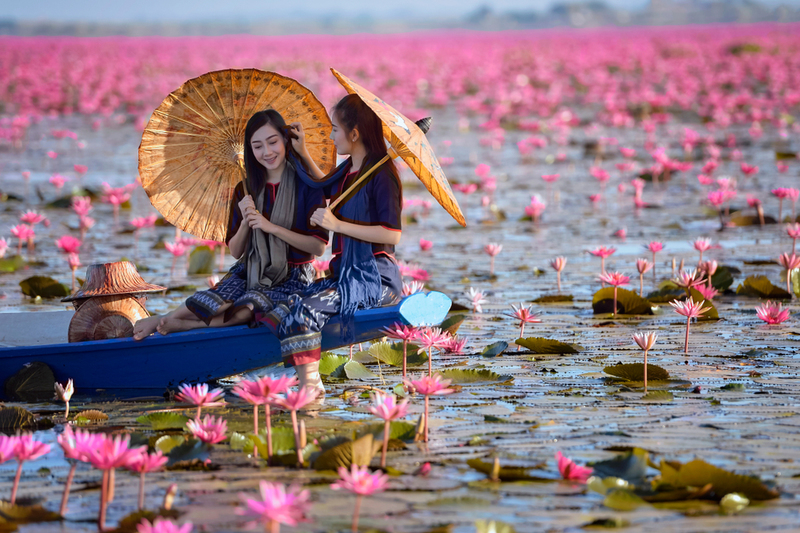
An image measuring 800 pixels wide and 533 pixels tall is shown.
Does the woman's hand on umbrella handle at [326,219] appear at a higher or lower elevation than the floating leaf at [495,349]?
higher

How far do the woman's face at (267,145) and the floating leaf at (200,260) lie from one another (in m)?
3.04

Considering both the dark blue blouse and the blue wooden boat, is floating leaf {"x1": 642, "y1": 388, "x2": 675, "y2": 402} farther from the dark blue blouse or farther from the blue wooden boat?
the dark blue blouse

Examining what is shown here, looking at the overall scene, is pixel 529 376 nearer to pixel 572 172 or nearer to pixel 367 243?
pixel 367 243

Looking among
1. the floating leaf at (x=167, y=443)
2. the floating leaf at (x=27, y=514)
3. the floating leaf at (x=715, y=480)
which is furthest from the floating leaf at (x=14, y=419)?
the floating leaf at (x=715, y=480)

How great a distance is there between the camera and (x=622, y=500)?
2777 millimetres

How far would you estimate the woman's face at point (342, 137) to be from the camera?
4.17m

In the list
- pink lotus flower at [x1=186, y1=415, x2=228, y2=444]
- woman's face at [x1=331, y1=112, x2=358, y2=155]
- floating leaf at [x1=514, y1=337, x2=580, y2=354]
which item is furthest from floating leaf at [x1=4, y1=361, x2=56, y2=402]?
floating leaf at [x1=514, y1=337, x2=580, y2=354]

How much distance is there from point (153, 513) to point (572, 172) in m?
11.2

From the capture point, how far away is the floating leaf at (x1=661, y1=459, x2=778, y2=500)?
2.78m

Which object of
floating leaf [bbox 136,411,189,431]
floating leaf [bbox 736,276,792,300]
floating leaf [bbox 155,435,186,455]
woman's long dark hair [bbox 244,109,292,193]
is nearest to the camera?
floating leaf [bbox 155,435,186,455]

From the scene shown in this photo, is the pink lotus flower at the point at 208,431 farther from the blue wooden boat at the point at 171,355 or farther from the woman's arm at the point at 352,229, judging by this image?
the woman's arm at the point at 352,229

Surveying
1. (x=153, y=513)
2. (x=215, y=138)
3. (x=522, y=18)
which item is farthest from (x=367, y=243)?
(x=522, y=18)

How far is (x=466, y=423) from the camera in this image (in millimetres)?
3613

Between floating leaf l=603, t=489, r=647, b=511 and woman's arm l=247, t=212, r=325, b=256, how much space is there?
1923 millimetres
